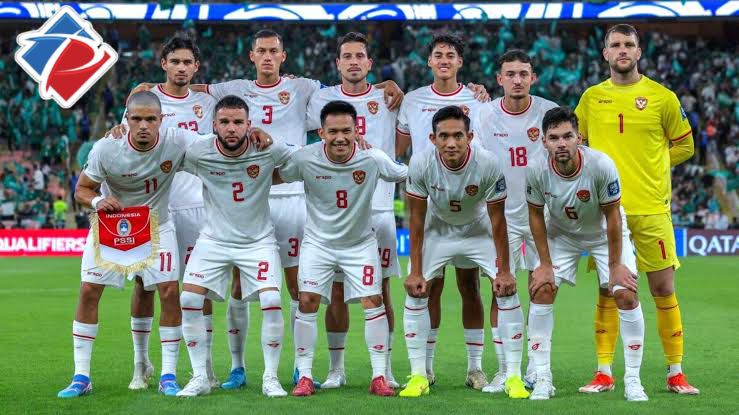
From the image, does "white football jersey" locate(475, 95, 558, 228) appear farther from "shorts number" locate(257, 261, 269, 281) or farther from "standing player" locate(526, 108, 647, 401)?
"shorts number" locate(257, 261, 269, 281)

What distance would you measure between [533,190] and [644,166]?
2.69ft

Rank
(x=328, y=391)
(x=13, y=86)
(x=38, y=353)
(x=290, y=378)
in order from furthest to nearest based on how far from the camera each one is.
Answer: (x=13, y=86) → (x=38, y=353) → (x=290, y=378) → (x=328, y=391)

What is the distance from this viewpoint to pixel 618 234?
6602mm

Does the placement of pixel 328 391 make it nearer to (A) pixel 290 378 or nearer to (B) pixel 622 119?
(A) pixel 290 378

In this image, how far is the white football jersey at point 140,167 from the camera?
694 centimetres

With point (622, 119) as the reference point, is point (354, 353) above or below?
below

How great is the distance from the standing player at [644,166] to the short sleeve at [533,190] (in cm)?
66

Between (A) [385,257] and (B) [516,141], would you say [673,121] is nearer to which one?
(B) [516,141]

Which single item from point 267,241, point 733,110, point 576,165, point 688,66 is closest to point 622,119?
point 576,165

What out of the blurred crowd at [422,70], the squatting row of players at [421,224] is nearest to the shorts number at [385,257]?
the squatting row of players at [421,224]

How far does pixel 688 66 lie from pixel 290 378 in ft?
89.3

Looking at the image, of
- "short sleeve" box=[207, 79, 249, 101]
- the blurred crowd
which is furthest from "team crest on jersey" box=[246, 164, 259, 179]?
the blurred crowd

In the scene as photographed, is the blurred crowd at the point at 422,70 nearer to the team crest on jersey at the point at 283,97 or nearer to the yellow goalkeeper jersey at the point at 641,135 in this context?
the yellow goalkeeper jersey at the point at 641,135

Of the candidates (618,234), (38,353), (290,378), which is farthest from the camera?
(38,353)
